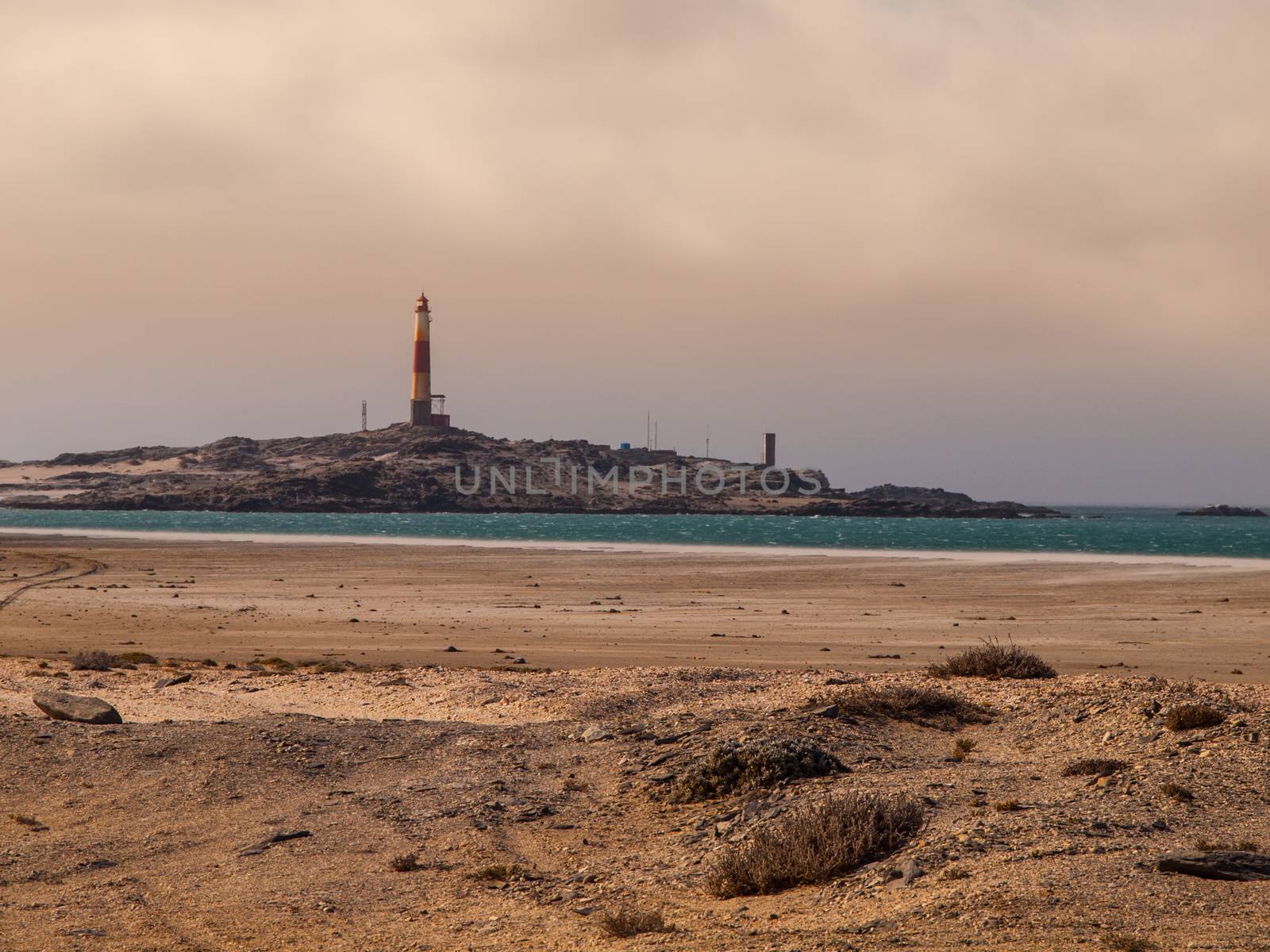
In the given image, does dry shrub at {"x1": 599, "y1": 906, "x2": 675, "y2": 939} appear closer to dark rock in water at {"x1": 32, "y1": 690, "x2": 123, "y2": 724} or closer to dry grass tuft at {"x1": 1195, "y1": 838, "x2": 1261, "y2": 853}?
dry grass tuft at {"x1": 1195, "y1": 838, "x2": 1261, "y2": 853}

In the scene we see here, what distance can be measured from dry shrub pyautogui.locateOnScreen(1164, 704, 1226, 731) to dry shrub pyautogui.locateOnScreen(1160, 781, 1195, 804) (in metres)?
2.19

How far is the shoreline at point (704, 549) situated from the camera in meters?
70.8

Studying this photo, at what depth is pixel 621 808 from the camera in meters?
11.9

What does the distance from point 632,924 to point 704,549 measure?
74.6 metres

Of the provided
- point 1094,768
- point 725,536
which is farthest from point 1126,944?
point 725,536

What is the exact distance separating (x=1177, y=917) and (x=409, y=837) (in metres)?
→ 6.58

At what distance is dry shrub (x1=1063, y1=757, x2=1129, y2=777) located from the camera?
1157cm

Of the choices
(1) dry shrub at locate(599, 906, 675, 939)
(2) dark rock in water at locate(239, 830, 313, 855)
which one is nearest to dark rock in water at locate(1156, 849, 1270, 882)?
(1) dry shrub at locate(599, 906, 675, 939)

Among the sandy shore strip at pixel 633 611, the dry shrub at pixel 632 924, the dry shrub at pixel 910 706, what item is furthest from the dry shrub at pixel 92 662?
the dry shrub at pixel 632 924

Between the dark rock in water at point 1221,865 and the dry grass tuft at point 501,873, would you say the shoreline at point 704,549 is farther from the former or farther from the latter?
the dry grass tuft at point 501,873

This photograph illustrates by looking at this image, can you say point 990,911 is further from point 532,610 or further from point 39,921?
point 532,610

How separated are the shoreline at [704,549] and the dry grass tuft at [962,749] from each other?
5540cm

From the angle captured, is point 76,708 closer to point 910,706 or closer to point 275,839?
point 275,839

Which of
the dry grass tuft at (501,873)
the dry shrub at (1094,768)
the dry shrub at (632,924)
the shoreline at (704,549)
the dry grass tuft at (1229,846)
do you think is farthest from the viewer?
the shoreline at (704,549)
